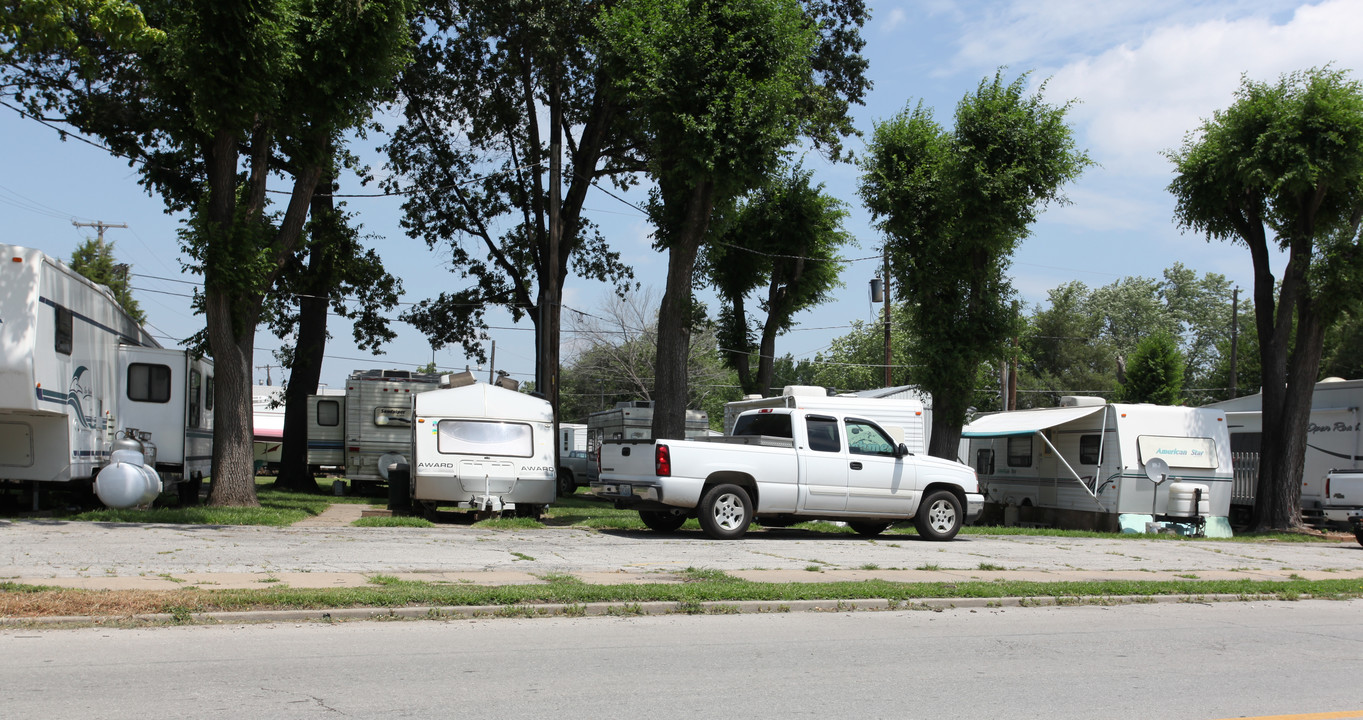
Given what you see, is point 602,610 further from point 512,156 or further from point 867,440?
point 512,156

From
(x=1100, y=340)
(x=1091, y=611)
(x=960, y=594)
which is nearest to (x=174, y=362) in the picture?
(x=960, y=594)

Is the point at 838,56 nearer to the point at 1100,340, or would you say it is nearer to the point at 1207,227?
the point at 1207,227

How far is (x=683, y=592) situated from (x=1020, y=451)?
16400mm

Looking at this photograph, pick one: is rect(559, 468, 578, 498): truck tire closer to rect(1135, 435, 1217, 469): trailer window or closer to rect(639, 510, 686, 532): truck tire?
rect(639, 510, 686, 532): truck tire

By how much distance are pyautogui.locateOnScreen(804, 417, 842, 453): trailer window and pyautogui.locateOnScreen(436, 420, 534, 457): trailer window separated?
5091 millimetres

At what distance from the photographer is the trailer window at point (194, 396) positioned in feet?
66.0

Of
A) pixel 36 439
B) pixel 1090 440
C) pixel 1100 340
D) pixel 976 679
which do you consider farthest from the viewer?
pixel 1100 340

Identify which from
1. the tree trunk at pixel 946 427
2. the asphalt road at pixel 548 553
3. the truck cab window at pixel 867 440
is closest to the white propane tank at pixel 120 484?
the asphalt road at pixel 548 553

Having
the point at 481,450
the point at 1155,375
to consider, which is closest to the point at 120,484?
the point at 481,450

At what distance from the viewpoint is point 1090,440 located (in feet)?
71.8

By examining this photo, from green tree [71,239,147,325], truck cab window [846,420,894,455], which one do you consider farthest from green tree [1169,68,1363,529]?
green tree [71,239,147,325]

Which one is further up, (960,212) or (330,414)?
(960,212)

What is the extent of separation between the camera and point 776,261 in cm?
2986

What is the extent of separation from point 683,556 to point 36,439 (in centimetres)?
1000
